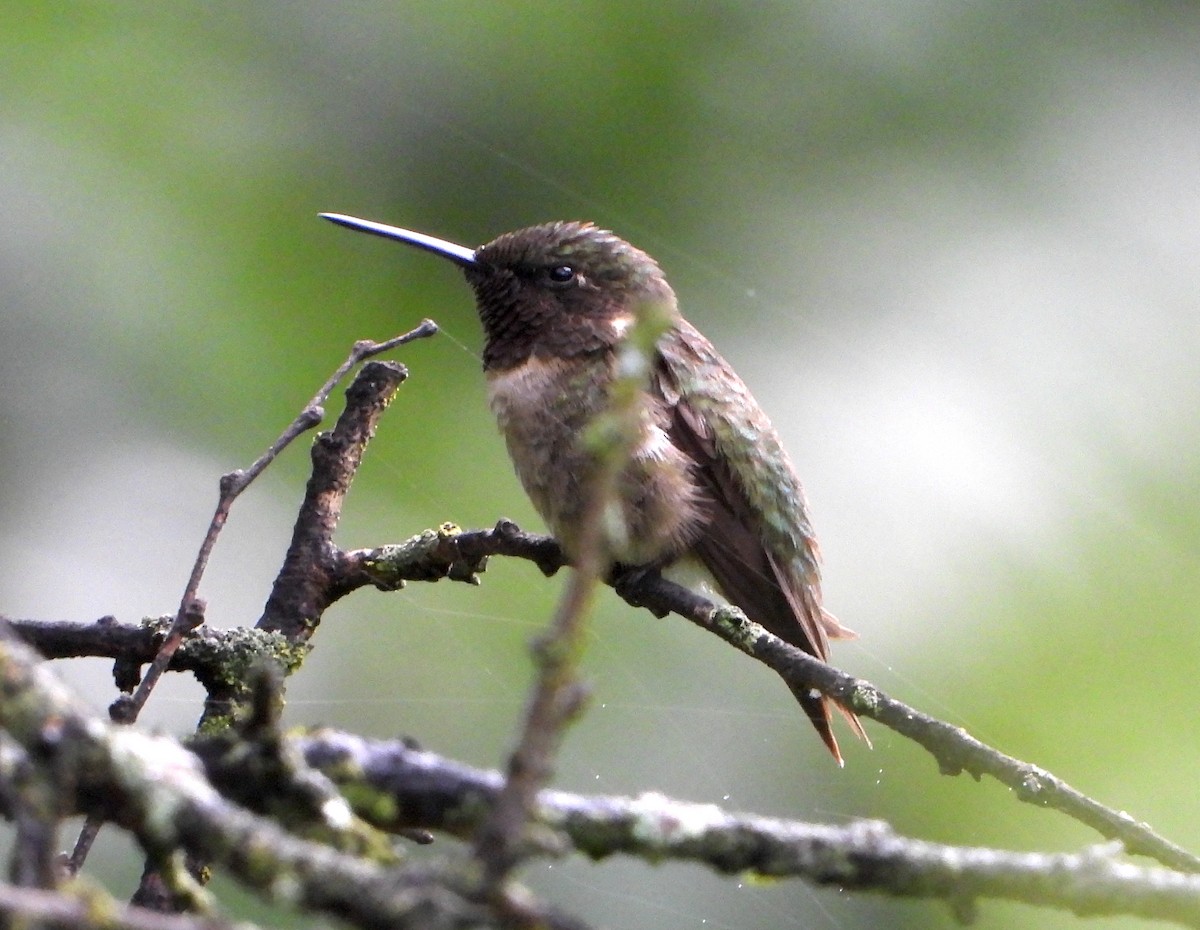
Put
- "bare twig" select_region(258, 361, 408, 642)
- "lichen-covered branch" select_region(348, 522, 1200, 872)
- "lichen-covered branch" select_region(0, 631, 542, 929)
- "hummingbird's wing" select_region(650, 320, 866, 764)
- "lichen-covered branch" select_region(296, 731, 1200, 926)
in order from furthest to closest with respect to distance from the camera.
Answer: "hummingbird's wing" select_region(650, 320, 866, 764) < "bare twig" select_region(258, 361, 408, 642) < "lichen-covered branch" select_region(348, 522, 1200, 872) < "lichen-covered branch" select_region(296, 731, 1200, 926) < "lichen-covered branch" select_region(0, 631, 542, 929)

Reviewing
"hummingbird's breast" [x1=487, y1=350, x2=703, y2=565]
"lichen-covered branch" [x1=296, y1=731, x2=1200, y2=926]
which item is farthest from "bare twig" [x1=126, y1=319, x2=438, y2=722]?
"hummingbird's breast" [x1=487, y1=350, x2=703, y2=565]

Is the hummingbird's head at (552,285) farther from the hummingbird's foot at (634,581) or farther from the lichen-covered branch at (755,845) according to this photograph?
the lichen-covered branch at (755,845)

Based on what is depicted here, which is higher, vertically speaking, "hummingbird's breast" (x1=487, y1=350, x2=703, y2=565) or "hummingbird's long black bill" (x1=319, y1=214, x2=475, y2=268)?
"hummingbird's long black bill" (x1=319, y1=214, x2=475, y2=268)

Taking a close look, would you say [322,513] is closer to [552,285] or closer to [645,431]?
[645,431]

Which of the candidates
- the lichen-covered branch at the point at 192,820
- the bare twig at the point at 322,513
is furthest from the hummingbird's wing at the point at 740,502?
the lichen-covered branch at the point at 192,820

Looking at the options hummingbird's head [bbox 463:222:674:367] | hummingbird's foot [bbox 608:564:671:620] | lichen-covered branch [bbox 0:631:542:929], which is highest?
hummingbird's head [bbox 463:222:674:367]

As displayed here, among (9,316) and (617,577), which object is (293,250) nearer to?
(9,316)

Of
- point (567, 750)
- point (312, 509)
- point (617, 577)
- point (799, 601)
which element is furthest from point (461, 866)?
point (567, 750)

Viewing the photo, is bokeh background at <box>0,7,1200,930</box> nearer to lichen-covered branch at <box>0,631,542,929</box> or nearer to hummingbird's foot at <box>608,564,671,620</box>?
hummingbird's foot at <box>608,564,671,620</box>
